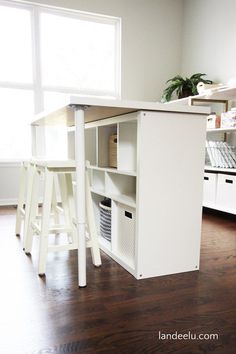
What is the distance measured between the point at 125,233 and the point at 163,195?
1.28 feet

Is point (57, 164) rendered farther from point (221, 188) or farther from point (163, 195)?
point (221, 188)

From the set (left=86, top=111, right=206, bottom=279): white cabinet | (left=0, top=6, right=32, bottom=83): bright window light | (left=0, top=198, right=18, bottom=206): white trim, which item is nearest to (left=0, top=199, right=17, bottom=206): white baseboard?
(left=0, top=198, right=18, bottom=206): white trim

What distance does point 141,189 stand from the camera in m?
1.54

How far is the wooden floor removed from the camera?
1.07 meters

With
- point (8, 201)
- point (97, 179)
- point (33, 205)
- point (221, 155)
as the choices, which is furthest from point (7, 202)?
point (221, 155)

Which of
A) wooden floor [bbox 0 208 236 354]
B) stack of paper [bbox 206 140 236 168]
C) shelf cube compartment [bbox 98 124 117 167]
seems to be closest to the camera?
wooden floor [bbox 0 208 236 354]

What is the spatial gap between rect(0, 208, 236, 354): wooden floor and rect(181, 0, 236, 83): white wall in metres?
2.64

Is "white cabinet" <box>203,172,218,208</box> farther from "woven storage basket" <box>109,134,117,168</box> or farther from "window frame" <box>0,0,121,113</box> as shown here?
"window frame" <box>0,0,121,113</box>

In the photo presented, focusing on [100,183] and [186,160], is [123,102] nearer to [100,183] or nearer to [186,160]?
[186,160]

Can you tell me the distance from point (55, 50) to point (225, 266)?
343 cm

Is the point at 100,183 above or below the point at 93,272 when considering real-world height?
above

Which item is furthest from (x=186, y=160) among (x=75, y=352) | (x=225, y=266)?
(x=75, y=352)

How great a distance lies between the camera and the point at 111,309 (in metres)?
1.30

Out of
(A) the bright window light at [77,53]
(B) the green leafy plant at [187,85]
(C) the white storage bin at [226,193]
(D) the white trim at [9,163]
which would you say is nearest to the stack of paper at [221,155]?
(C) the white storage bin at [226,193]
